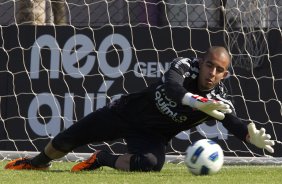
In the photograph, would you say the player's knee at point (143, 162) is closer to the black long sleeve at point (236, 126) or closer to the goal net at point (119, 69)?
the black long sleeve at point (236, 126)

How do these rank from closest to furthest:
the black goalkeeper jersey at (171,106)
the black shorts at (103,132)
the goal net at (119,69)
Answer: the black goalkeeper jersey at (171,106), the black shorts at (103,132), the goal net at (119,69)

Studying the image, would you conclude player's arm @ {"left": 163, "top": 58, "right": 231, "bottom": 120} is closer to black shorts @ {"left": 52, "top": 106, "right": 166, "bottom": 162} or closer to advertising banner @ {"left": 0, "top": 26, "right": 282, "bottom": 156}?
black shorts @ {"left": 52, "top": 106, "right": 166, "bottom": 162}

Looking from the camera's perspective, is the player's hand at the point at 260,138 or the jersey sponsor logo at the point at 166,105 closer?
the player's hand at the point at 260,138

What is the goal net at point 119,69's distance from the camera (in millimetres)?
8953

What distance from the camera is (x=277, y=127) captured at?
8.88 m

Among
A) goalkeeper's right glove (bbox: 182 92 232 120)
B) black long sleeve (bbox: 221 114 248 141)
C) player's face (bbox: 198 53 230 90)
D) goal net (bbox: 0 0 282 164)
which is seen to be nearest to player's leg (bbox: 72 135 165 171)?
black long sleeve (bbox: 221 114 248 141)

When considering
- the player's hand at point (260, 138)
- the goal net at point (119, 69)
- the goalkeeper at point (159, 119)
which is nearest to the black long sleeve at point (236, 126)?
the goalkeeper at point (159, 119)

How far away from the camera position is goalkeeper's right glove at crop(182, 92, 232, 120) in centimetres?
617

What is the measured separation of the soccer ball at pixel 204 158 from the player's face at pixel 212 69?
1.60 feet

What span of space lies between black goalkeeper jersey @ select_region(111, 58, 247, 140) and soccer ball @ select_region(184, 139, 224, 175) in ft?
1.18

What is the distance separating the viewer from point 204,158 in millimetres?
6480

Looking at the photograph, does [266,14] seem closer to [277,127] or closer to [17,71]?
[277,127]

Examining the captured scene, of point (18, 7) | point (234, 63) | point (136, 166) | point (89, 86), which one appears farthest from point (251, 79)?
point (18, 7)

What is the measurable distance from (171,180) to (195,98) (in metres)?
0.65
